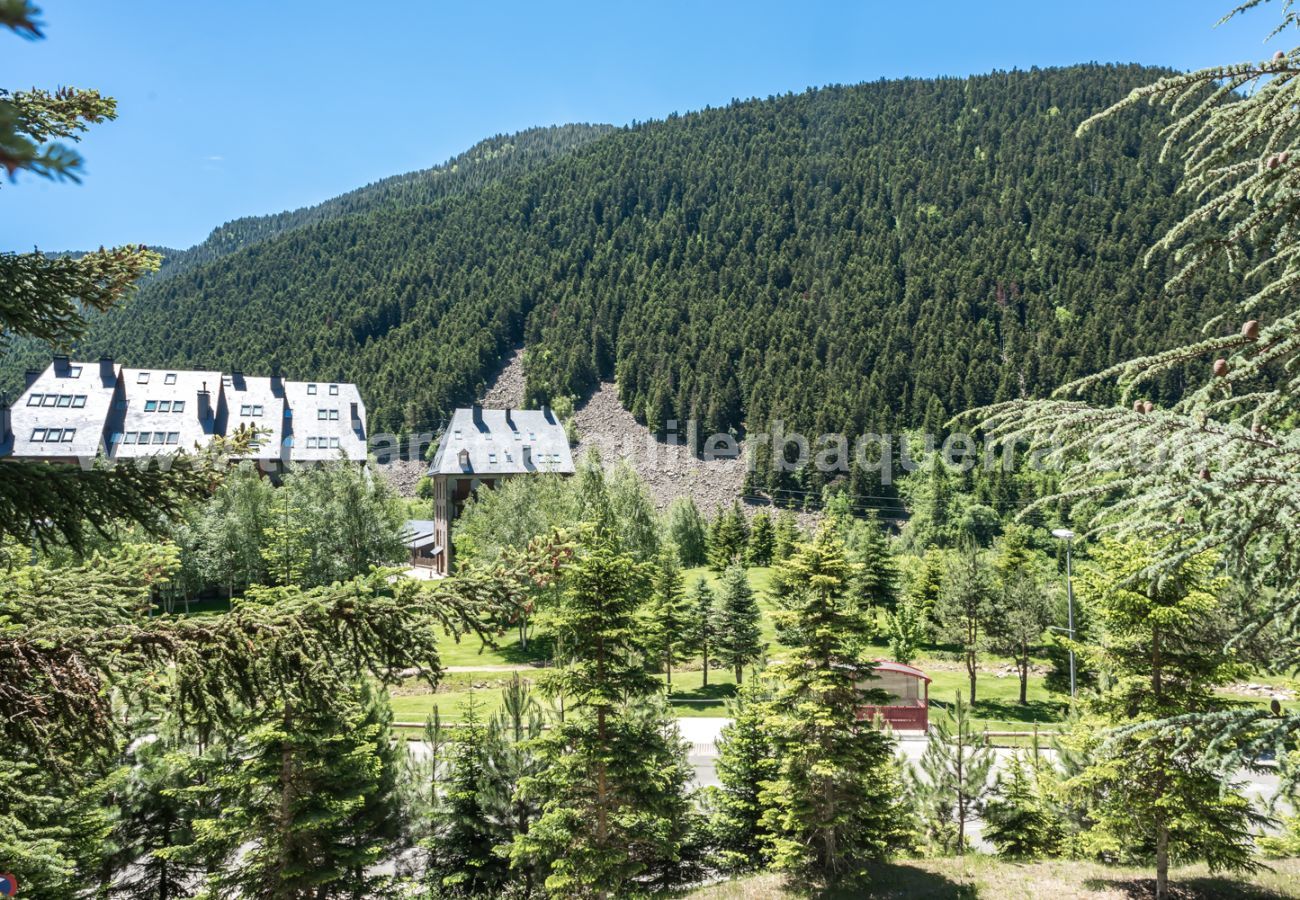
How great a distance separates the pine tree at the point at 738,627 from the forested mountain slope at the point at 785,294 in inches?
2961

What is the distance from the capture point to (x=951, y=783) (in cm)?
1936

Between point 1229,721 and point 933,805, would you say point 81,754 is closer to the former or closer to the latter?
point 1229,721

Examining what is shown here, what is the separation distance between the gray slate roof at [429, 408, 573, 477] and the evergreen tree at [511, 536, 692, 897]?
5139cm

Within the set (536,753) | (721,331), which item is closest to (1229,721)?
(536,753)

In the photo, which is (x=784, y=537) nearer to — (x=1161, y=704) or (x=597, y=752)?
(x=1161, y=704)

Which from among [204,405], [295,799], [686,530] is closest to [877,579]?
[686,530]

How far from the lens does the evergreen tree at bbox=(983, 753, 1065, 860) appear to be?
18000mm

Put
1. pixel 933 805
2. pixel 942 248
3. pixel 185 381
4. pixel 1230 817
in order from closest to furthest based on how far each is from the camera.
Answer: pixel 1230 817
pixel 933 805
pixel 185 381
pixel 942 248

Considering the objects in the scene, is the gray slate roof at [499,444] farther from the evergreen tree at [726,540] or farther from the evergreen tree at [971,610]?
the evergreen tree at [971,610]

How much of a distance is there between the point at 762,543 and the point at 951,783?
50026mm

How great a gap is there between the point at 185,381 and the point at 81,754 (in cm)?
6505

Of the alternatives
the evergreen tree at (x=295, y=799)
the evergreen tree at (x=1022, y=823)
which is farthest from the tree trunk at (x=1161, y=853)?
the evergreen tree at (x=295, y=799)

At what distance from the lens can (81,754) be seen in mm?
5629

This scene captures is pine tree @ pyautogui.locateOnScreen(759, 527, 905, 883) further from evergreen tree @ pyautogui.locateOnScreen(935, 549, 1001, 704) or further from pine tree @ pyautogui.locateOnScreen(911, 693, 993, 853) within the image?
evergreen tree @ pyautogui.locateOnScreen(935, 549, 1001, 704)
